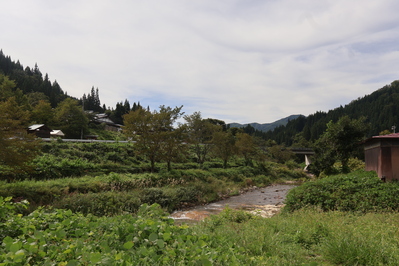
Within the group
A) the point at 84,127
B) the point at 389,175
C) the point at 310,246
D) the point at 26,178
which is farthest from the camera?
the point at 84,127

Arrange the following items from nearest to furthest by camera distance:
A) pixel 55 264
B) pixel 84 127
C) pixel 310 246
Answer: pixel 55 264 → pixel 310 246 → pixel 84 127

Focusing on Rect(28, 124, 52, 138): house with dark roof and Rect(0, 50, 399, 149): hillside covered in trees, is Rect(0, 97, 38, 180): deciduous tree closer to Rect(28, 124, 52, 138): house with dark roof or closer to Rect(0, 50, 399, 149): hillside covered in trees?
Rect(28, 124, 52, 138): house with dark roof

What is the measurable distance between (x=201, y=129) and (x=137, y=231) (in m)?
26.5

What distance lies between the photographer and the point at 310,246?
5840mm

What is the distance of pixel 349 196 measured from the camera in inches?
432

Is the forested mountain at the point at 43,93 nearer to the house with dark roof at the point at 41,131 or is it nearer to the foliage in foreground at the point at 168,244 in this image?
the house with dark roof at the point at 41,131

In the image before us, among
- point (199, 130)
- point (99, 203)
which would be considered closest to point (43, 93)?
point (199, 130)

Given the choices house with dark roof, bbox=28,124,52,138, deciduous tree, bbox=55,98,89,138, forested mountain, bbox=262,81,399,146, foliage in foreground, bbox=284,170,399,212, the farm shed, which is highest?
forested mountain, bbox=262,81,399,146

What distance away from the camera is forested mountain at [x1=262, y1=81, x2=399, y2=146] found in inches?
3637

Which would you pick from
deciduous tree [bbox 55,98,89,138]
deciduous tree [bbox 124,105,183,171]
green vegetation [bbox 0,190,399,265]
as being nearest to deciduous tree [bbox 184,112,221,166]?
deciduous tree [bbox 124,105,183,171]

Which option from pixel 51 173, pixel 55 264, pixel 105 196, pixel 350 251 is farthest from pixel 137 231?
pixel 51 173

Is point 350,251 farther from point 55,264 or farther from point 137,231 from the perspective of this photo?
point 55,264

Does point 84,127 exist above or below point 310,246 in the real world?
above

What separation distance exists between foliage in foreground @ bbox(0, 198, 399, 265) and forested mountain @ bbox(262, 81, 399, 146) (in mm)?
75276
